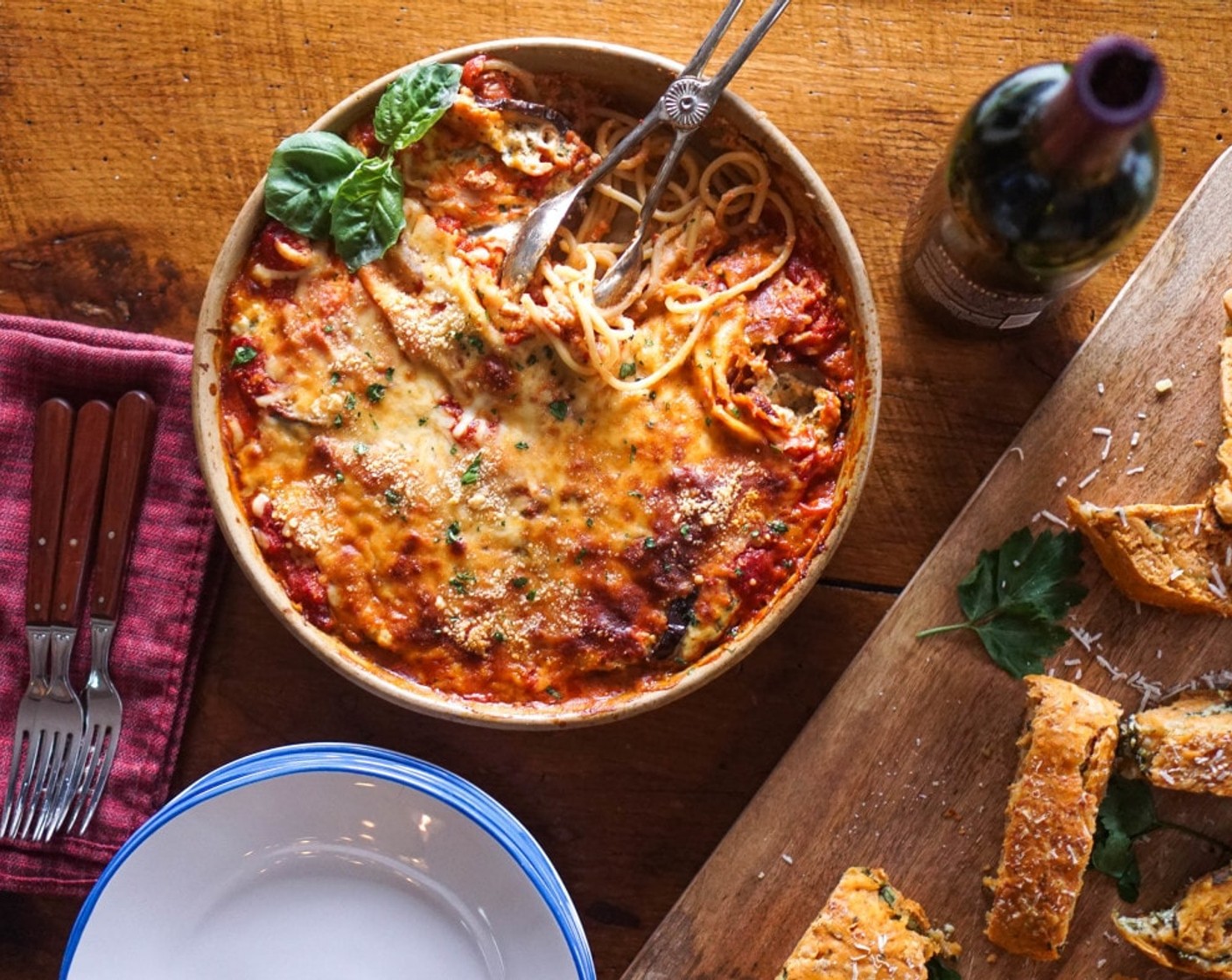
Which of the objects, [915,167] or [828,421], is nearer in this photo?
[828,421]

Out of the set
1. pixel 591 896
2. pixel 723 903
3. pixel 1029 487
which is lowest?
pixel 591 896

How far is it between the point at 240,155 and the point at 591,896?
2.17m

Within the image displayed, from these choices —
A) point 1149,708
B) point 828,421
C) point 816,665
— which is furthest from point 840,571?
point 1149,708

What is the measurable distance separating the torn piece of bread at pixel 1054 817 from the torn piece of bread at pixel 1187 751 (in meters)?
0.09

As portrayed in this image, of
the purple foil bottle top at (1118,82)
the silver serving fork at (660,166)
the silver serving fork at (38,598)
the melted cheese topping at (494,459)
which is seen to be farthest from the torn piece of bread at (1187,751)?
the silver serving fork at (38,598)

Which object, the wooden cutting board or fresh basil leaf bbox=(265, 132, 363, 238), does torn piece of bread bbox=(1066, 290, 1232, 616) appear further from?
fresh basil leaf bbox=(265, 132, 363, 238)

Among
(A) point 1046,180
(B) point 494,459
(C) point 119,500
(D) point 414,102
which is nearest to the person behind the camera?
(A) point 1046,180

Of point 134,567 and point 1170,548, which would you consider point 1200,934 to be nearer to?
point 1170,548

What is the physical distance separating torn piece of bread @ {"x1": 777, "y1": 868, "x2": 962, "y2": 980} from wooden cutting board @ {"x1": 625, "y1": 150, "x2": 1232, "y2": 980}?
0.11 meters

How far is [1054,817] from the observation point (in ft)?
9.52

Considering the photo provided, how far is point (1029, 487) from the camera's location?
305 cm

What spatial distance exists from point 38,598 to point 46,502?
0.25 meters

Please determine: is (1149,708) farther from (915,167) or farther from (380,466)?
(380,466)

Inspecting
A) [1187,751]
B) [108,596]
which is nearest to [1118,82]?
[1187,751]
